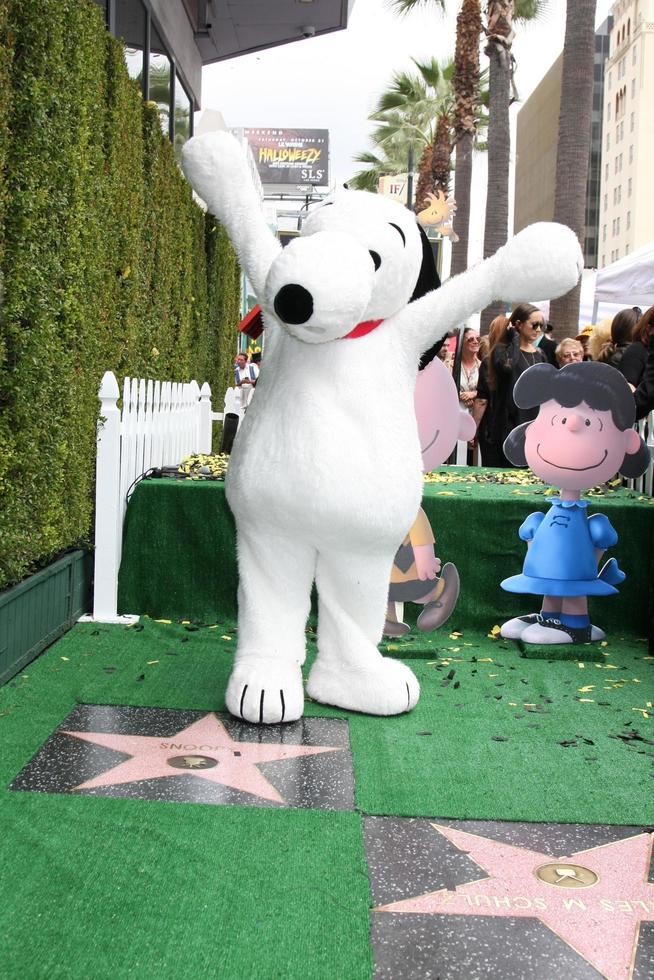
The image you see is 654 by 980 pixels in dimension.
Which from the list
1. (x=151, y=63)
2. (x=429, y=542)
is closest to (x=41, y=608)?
(x=429, y=542)

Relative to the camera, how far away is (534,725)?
12.0ft

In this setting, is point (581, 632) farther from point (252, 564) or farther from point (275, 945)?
point (275, 945)

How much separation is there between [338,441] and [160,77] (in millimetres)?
7326

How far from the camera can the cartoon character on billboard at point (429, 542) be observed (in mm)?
4316

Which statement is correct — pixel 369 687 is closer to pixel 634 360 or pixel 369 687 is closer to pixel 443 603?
pixel 443 603

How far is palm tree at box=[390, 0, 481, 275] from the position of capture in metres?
17.8

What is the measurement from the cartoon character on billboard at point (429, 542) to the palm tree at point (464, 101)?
1386 cm

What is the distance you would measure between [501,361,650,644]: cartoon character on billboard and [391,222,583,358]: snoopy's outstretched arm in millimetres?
1396

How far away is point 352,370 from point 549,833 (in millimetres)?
1547

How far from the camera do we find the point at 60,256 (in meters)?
4.46

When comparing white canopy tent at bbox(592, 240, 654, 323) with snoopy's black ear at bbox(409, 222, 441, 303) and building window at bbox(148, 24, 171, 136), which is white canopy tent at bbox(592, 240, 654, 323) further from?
snoopy's black ear at bbox(409, 222, 441, 303)

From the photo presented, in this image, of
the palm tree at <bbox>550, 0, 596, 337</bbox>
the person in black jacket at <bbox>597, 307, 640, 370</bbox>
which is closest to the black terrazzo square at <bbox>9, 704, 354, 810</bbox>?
the person in black jacket at <bbox>597, 307, 640, 370</bbox>

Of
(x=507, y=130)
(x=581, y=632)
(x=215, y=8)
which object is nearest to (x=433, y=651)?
(x=581, y=632)

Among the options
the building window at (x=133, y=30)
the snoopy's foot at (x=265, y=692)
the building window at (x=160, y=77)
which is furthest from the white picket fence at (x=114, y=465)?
the building window at (x=160, y=77)
